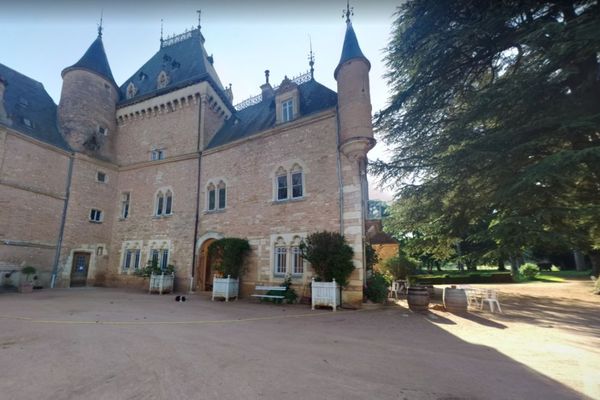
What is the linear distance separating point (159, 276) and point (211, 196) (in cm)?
502

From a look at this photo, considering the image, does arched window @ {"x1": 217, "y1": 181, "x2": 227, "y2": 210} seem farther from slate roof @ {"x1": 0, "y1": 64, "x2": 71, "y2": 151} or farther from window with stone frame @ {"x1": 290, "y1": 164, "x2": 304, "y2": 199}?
slate roof @ {"x1": 0, "y1": 64, "x2": 71, "y2": 151}

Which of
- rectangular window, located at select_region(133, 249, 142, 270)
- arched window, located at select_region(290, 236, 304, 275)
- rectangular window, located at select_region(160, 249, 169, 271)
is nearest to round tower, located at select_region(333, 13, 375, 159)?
arched window, located at select_region(290, 236, 304, 275)

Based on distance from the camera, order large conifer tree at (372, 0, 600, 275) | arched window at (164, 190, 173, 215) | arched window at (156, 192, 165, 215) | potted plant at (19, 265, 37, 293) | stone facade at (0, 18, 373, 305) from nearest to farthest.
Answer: large conifer tree at (372, 0, 600, 275), stone facade at (0, 18, 373, 305), potted plant at (19, 265, 37, 293), arched window at (164, 190, 173, 215), arched window at (156, 192, 165, 215)

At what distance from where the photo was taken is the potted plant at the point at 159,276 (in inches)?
577

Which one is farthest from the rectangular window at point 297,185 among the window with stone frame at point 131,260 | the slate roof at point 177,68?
the window with stone frame at point 131,260

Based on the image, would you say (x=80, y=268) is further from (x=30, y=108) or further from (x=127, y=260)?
(x=30, y=108)

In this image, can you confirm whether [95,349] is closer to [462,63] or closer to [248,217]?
[248,217]

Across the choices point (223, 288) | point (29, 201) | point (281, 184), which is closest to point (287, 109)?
point (281, 184)

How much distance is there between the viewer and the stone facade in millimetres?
12078

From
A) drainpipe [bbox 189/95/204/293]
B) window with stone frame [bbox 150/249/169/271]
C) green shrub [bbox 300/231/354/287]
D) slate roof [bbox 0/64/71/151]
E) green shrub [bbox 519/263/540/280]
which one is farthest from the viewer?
green shrub [bbox 519/263/540/280]

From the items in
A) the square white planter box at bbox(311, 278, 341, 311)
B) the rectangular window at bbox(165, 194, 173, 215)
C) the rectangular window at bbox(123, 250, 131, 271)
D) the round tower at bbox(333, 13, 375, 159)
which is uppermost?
the round tower at bbox(333, 13, 375, 159)

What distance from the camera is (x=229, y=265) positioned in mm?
12758

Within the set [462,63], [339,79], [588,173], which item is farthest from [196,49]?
[588,173]

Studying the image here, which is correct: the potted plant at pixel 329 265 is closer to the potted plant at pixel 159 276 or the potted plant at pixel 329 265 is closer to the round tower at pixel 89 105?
the potted plant at pixel 159 276
